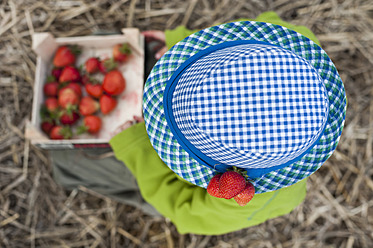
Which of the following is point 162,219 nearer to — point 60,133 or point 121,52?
point 60,133

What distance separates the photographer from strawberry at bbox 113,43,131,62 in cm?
156

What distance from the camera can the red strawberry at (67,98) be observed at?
1.54 meters

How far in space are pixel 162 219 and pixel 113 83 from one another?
0.81 meters

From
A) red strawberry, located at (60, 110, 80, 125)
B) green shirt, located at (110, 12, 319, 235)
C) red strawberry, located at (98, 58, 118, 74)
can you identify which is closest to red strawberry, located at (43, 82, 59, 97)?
red strawberry, located at (60, 110, 80, 125)

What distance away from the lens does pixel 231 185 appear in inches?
31.3

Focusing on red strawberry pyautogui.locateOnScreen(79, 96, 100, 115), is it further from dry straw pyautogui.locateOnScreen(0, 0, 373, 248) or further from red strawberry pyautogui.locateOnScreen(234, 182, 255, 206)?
red strawberry pyautogui.locateOnScreen(234, 182, 255, 206)

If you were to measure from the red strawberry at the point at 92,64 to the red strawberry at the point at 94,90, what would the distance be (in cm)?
8

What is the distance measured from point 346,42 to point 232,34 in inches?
47.5

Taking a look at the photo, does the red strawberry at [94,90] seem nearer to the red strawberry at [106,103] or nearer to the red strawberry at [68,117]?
the red strawberry at [106,103]

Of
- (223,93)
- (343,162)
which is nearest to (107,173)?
(223,93)

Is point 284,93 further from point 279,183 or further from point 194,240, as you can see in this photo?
point 194,240

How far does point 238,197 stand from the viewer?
33.2 inches

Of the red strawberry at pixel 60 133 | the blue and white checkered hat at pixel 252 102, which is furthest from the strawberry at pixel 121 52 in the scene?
the blue and white checkered hat at pixel 252 102

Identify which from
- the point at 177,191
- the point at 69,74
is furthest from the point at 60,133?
the point at 177,191
